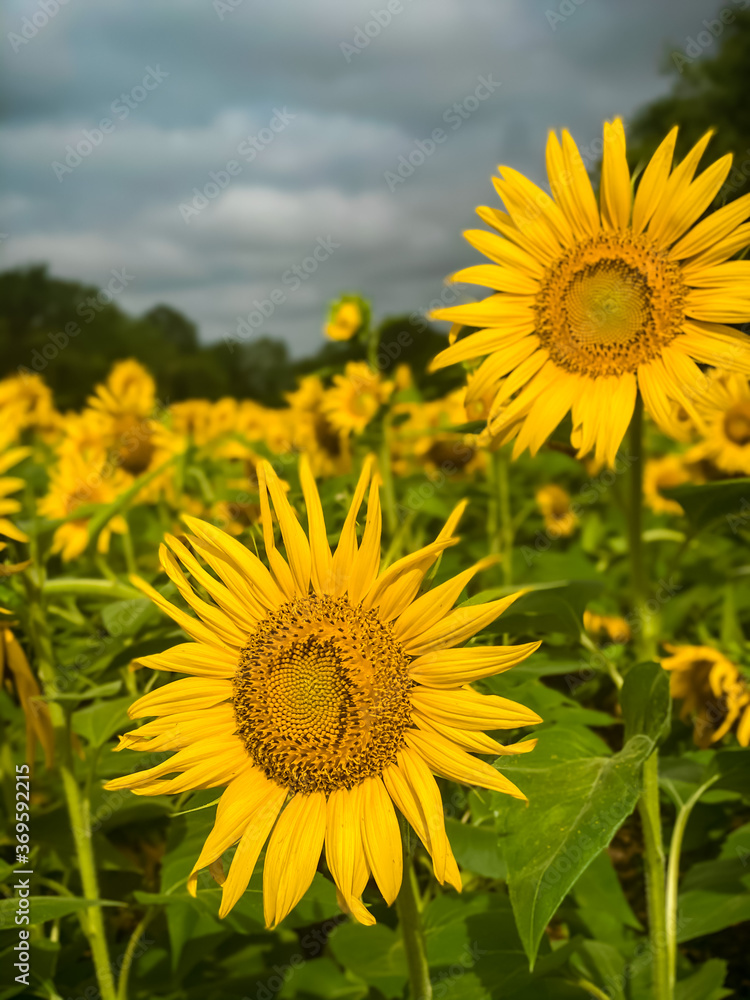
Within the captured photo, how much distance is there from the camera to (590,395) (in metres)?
1.35

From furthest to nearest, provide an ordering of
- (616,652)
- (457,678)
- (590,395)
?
(616,652)
(590,395)
(457,678)

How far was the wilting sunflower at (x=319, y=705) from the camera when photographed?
0.99 m

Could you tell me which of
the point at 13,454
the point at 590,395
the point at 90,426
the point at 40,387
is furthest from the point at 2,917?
the point at 40,387

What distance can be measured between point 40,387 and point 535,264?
6264 millimetres

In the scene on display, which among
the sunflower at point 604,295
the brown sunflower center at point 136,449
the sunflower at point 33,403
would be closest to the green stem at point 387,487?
the sunflower at point 604,295

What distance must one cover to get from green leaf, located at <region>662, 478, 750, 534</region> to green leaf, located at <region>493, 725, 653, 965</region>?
0.48 meters

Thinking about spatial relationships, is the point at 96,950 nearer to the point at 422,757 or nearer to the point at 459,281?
the point at 422,757

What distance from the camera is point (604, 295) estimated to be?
1.41 metres

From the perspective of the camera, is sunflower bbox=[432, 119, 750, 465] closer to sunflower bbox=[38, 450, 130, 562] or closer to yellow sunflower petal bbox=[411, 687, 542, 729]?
yellow sunflower petal bbox=[411, 687, 542, 729]

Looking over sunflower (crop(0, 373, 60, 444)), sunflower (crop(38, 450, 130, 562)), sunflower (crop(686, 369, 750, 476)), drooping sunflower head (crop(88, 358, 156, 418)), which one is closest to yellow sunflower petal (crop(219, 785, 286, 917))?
sunflower (crop(38, 450, 130, 562))

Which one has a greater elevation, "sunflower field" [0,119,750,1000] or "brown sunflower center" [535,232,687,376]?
"brown sunflower center" [535,232,687,376]

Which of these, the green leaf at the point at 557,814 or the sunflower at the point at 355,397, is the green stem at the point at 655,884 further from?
the sunflower at the point at 355,397

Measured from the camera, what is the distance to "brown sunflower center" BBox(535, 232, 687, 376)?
1.37 metres

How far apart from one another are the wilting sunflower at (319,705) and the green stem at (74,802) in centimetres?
43
